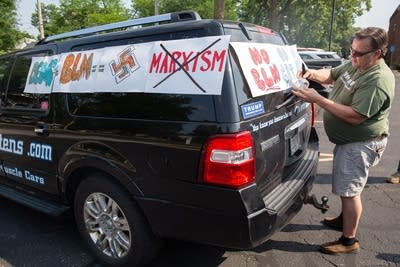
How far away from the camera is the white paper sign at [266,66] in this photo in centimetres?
251

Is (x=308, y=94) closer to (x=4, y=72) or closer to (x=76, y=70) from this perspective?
(x=76, y=70)

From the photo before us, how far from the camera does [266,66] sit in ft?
9.11

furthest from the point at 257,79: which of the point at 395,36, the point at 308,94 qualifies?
the point at 395,36

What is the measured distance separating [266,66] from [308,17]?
150 ft

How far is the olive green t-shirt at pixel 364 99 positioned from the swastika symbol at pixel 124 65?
66.8 inches

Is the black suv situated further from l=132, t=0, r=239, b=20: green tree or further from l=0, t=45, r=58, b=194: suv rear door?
l=132, t=0, r=239, b=20: green tree

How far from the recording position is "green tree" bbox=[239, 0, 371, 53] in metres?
34.5

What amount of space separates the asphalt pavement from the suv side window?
1.14m

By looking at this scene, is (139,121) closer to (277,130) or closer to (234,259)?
(277,130)

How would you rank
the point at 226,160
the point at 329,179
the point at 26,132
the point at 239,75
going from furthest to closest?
the point at 329,179, the point at 26,132, the point at 239,75, the point at 226,160

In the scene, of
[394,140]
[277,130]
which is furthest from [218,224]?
[394,140]

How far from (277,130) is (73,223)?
2.44 meters

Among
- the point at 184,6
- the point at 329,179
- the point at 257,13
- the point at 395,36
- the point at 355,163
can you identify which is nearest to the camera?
the point at 355,163

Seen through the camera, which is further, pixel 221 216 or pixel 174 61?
pixel 174 61
